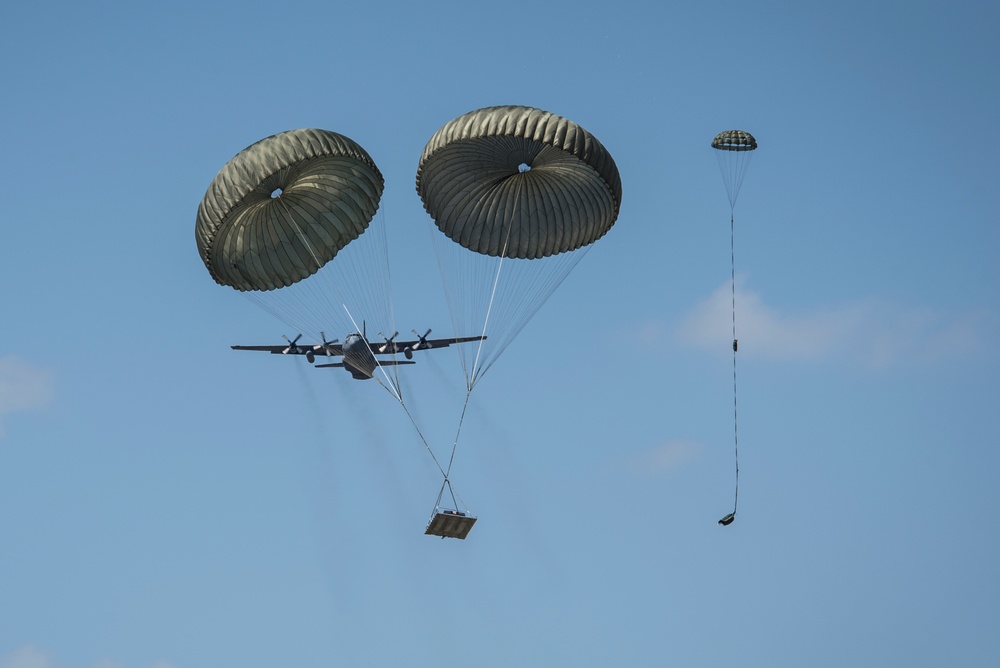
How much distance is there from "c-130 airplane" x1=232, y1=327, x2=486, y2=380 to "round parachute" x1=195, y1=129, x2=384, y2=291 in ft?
44.7

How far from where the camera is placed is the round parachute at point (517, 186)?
44.3 m

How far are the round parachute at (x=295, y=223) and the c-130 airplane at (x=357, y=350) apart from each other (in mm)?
13640

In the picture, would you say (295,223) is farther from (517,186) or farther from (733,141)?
(733,141)

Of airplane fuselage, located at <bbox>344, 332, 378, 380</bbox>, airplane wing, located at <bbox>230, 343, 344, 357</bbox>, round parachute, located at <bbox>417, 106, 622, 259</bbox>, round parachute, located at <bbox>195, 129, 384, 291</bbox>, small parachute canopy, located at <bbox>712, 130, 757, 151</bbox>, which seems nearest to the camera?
round parachute, located at <bbox>417, 106, 622, 259</bbox>

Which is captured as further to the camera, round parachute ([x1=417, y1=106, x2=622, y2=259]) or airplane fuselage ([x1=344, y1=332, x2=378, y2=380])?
airplane fuselage ([x1=344, y1=332, x2=378, y2=380])

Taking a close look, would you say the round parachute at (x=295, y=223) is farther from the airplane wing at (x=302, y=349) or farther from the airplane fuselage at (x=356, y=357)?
the airplane wing at (x=302, y=349)

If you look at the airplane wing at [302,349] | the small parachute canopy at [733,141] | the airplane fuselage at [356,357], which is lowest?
the airplane fuselage at [356,357]

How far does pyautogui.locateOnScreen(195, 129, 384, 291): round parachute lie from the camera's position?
149 ft

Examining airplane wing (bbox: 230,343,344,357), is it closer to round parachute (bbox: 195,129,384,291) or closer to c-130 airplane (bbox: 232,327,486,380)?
c-130 airplane (bbox: 232,327,486,380)

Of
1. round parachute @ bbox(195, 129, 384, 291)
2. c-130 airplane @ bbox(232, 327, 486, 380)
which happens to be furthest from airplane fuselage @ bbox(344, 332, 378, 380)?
round parachute @ bbox(195, 129, 384, 291)

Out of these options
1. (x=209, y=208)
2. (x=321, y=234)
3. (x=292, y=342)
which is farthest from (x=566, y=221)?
(x=292, y=342)

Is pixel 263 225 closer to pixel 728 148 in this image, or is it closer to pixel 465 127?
pixel 465 127

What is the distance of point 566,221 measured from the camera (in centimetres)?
4659

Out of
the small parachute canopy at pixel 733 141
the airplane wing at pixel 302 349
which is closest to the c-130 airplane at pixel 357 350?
the airplane wing at pixel 302 349
